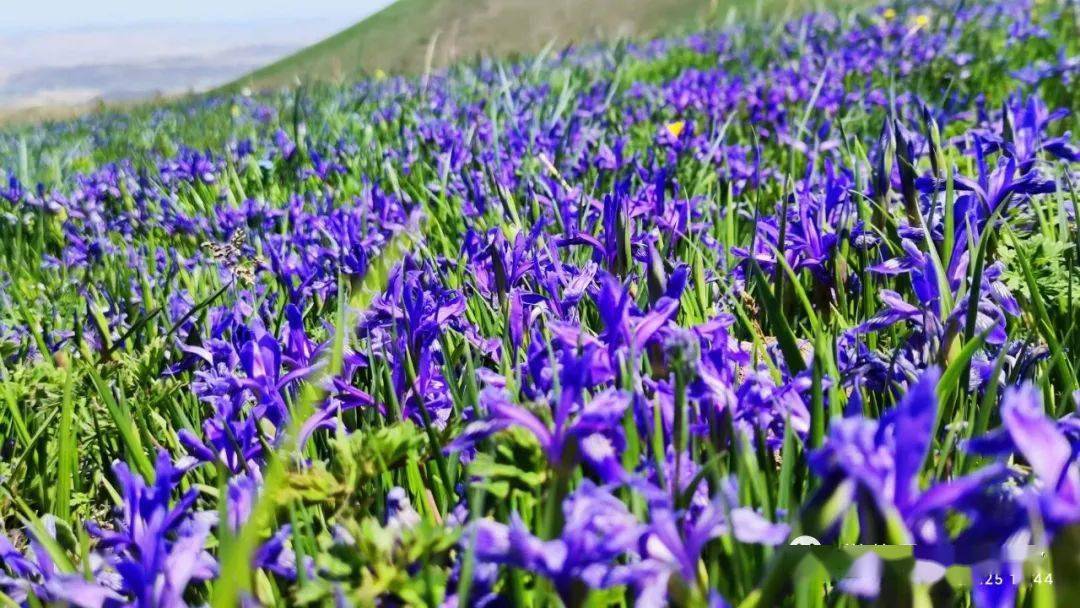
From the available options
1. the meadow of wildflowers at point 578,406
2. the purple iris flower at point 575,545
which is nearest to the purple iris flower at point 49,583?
the meadow of wildflowers at point 578,406

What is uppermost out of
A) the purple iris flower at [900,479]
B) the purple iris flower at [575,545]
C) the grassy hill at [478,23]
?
the grassy hill at [478,23]

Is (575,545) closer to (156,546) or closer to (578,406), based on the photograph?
(578,406)

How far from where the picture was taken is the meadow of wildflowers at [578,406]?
813 mm

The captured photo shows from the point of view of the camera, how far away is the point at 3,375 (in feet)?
6.41

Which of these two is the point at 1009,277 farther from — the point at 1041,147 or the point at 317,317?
the point at 317,317

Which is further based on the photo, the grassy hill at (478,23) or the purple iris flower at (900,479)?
the grassy hill at (478,23)

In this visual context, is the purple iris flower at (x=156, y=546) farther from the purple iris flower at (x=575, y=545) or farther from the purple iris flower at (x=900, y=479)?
the purple iris flower at (x=900, y=479)

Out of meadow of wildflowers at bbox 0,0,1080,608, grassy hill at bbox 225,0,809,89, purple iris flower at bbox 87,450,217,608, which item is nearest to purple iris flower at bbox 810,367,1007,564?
meadow of wildflowers at bbox 0,0,1080,608

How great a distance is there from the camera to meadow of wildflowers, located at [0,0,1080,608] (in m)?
0.81

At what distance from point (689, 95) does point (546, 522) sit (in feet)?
14.1

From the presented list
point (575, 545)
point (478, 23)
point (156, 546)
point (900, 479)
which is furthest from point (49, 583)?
point (478, 23)

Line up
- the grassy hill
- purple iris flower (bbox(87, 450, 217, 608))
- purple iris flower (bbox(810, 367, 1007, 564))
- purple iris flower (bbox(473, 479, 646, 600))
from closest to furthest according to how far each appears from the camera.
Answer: purple iris flower (bbox(810, 367, 1007, 564)) < purple iris flower (bbox(473, 479, 646, 600)) < purple iris flower (bbox(87, 450, 217, 608)) < the grassy hill

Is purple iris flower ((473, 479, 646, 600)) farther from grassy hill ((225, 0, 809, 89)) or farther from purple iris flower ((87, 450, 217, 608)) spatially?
grassy hill ((225, 0, 809, 89))

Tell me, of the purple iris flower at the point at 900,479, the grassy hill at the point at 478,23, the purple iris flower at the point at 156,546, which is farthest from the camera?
the grassy hill at the point at 478,23
